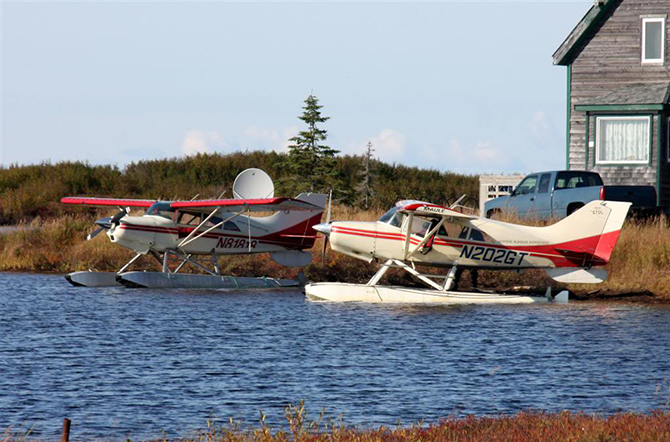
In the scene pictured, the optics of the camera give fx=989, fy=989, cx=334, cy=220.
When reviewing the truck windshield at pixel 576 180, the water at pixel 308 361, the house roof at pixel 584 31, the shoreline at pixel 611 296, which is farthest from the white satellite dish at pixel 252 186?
the house roof at pixel 584 31

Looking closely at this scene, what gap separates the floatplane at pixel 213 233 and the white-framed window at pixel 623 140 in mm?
11012

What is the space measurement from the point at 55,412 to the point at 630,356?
864 centimetres

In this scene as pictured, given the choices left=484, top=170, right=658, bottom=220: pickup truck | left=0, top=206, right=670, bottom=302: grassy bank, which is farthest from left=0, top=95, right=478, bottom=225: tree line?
left=484, top=170, right=658, bottom=220: pickup truck

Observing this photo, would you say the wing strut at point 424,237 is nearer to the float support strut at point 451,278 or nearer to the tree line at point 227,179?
the float support strut at point 451,278

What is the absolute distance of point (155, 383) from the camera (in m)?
13.3

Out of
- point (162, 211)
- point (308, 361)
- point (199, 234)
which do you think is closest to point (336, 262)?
point (199, 234)

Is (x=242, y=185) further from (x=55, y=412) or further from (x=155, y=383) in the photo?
(x=55, y=412)

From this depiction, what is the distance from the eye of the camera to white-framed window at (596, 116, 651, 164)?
105 feet

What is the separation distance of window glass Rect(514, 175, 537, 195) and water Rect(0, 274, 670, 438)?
7962mm

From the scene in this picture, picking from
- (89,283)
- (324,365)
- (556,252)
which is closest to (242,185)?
(89,283)

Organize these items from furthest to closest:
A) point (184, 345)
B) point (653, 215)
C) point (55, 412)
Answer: point (653, 215)
point (184, 345)
point (55, 412)

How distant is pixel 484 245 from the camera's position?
21.5 metres

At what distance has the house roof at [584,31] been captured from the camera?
32.9 metres

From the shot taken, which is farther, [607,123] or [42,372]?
[607,123]
